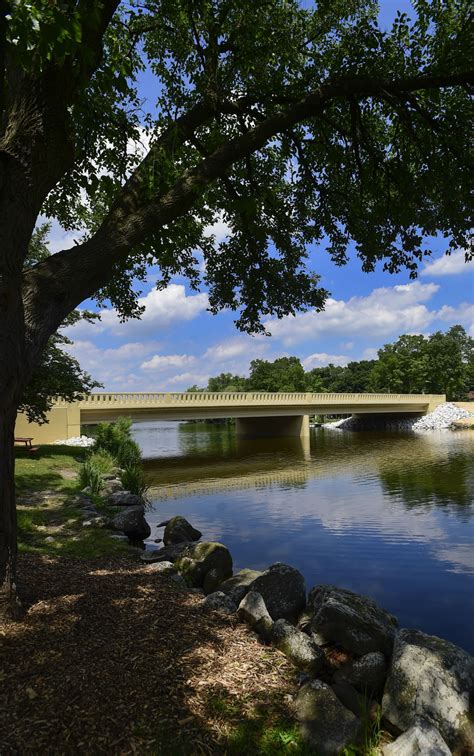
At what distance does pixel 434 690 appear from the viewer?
13.4 ft

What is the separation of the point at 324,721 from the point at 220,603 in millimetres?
2398

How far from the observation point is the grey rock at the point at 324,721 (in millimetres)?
3486

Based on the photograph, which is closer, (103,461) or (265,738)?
(265,738)

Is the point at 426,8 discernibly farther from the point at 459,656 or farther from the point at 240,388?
the point at 240,388

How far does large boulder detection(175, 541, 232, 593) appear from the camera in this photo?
7.72 m

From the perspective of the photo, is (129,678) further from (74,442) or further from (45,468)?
(74,442)

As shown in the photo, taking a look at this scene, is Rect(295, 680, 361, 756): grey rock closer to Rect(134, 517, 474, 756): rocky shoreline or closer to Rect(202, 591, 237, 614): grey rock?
Rect(134, 517, 474, 756): rocky shoreline

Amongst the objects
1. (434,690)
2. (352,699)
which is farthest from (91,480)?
(434,690)

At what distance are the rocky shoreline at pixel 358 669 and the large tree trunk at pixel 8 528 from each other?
7.42 feet

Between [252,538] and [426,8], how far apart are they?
11.5m

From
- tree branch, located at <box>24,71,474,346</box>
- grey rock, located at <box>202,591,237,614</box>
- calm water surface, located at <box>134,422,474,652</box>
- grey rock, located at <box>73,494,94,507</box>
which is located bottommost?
calm water surface, located at <box>134,422,474,652</box>

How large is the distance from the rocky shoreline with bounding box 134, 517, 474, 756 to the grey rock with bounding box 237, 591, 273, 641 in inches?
0.4

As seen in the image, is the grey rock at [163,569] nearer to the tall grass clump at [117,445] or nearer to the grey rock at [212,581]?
the grey rock at [212,581]

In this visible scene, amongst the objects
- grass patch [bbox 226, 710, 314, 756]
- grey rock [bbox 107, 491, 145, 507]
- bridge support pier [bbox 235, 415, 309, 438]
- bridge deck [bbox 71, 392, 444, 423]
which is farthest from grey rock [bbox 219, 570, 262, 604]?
bridge support pier [bbox 235, 415, 309, 438]
